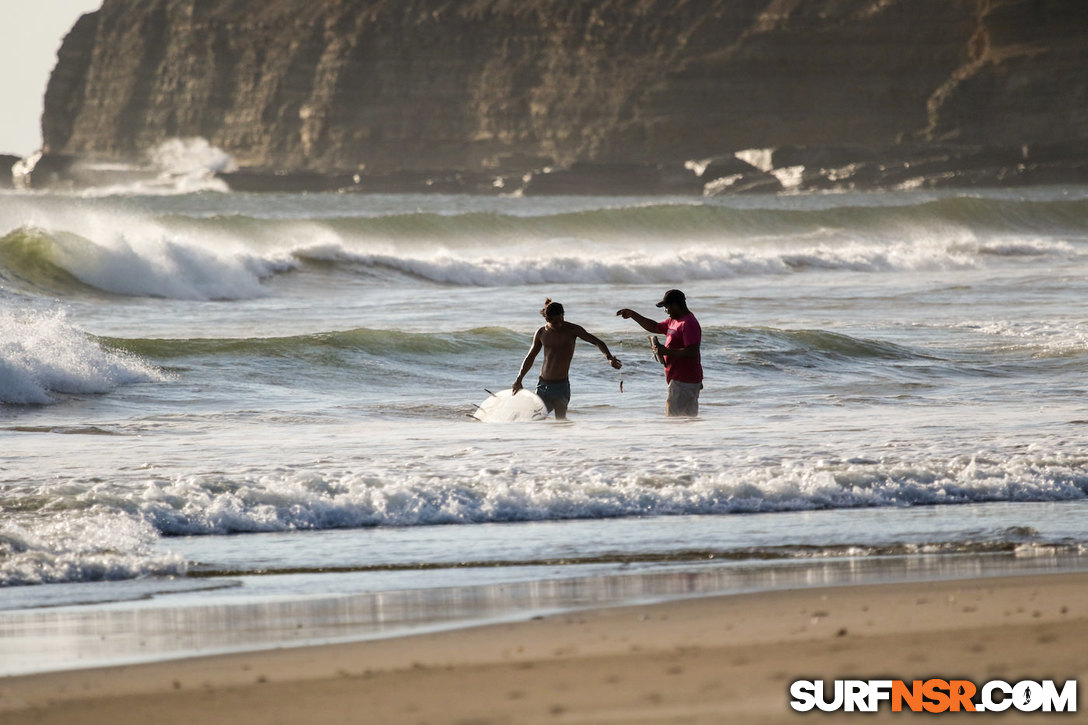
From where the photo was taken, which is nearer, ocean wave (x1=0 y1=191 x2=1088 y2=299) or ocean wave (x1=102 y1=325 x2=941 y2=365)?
ocean wave (x1=102 y1=325 x2=941 y2=365)

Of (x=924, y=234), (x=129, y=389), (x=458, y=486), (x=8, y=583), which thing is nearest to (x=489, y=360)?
(x=129, y=389)

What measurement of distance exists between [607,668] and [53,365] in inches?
358

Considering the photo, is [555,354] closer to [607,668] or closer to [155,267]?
[607,668]

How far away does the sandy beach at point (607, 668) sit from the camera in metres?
4.18

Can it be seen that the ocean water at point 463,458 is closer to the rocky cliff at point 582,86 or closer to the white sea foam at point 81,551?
the white sea foam at point 81,551

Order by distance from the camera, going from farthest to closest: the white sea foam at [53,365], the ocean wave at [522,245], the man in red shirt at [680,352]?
the ocean wave at [522,245] → the white sea foam at [53,365] → the man in red shirt at [680,352]

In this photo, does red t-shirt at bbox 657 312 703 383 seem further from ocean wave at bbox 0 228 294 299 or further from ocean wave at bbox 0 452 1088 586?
ocean wave at bbox 0 228 294 299

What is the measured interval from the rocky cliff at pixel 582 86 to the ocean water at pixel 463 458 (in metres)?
85.7

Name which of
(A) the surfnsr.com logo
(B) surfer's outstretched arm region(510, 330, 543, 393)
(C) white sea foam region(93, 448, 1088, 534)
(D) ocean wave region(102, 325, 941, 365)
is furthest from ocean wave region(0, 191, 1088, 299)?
(A) the surfnsr.com logo

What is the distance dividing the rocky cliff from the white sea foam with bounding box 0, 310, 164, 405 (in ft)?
302

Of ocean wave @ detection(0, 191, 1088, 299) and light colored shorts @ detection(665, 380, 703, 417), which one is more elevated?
ocean wave @ detection(0, 191, 1088, 299)

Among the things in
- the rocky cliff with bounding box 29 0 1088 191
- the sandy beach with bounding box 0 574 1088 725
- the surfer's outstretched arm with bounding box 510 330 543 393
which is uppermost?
the rocky cliff with bounding box 29 0 1088 191

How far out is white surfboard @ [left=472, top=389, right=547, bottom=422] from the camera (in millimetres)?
10688

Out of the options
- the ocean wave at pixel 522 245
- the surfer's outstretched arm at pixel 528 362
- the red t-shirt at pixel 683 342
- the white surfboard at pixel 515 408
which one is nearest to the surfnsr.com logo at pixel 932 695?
the red t-shirt at pixel 683 342
